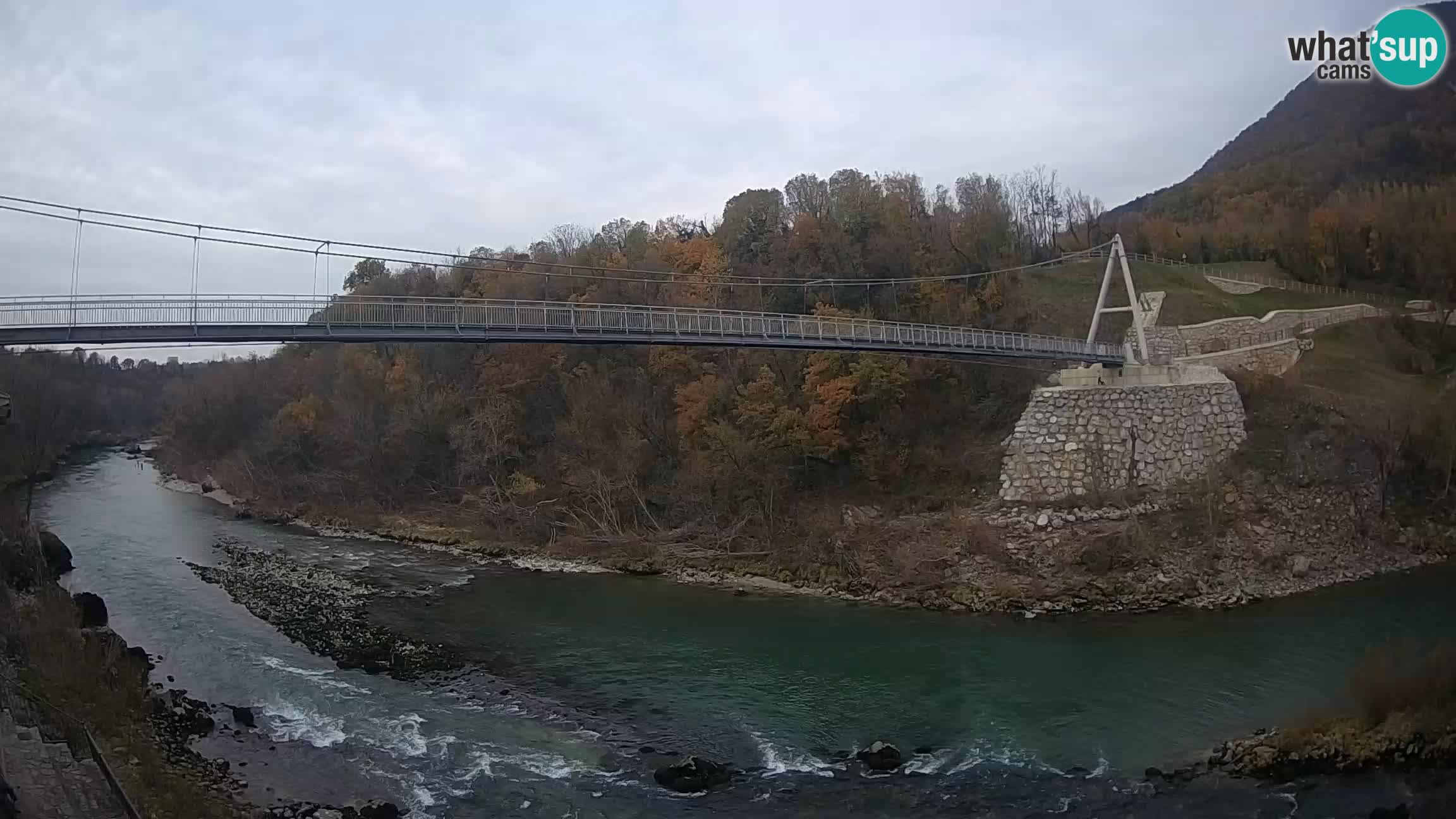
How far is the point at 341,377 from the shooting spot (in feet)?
141

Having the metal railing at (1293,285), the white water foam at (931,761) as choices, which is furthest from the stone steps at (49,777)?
the metal railing at (1293,285)

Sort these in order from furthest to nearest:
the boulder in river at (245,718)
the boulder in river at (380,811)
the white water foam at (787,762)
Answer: the boulder in river at (245,718) → the white water foam at (787,762) → the boulder in river at (380,811)

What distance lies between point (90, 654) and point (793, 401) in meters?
18.5

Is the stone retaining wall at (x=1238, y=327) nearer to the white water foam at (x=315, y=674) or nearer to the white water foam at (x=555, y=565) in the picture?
the white water foam at (x=555, y=565)

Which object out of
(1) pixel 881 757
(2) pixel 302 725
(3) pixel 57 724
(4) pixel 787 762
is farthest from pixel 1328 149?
(3) pixel 57 724

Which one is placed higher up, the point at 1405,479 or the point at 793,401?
the point at 793,401

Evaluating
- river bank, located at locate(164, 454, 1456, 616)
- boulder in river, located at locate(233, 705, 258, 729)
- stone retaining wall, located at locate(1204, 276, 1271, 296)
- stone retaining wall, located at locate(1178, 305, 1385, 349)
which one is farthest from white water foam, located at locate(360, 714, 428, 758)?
stone retaining wall, located at locate(1204, 276, 1271, 296)

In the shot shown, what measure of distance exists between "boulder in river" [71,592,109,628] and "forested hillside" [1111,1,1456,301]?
131ft

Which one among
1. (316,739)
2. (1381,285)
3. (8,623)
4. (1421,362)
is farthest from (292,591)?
(1381,285)

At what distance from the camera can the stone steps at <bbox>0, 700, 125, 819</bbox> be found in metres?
9.49

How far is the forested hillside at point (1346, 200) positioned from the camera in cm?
3303

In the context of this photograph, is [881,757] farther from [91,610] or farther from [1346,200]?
[1346,200]

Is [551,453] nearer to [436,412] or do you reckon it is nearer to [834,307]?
[436,412]

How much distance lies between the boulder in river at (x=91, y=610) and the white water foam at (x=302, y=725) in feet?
21.8
